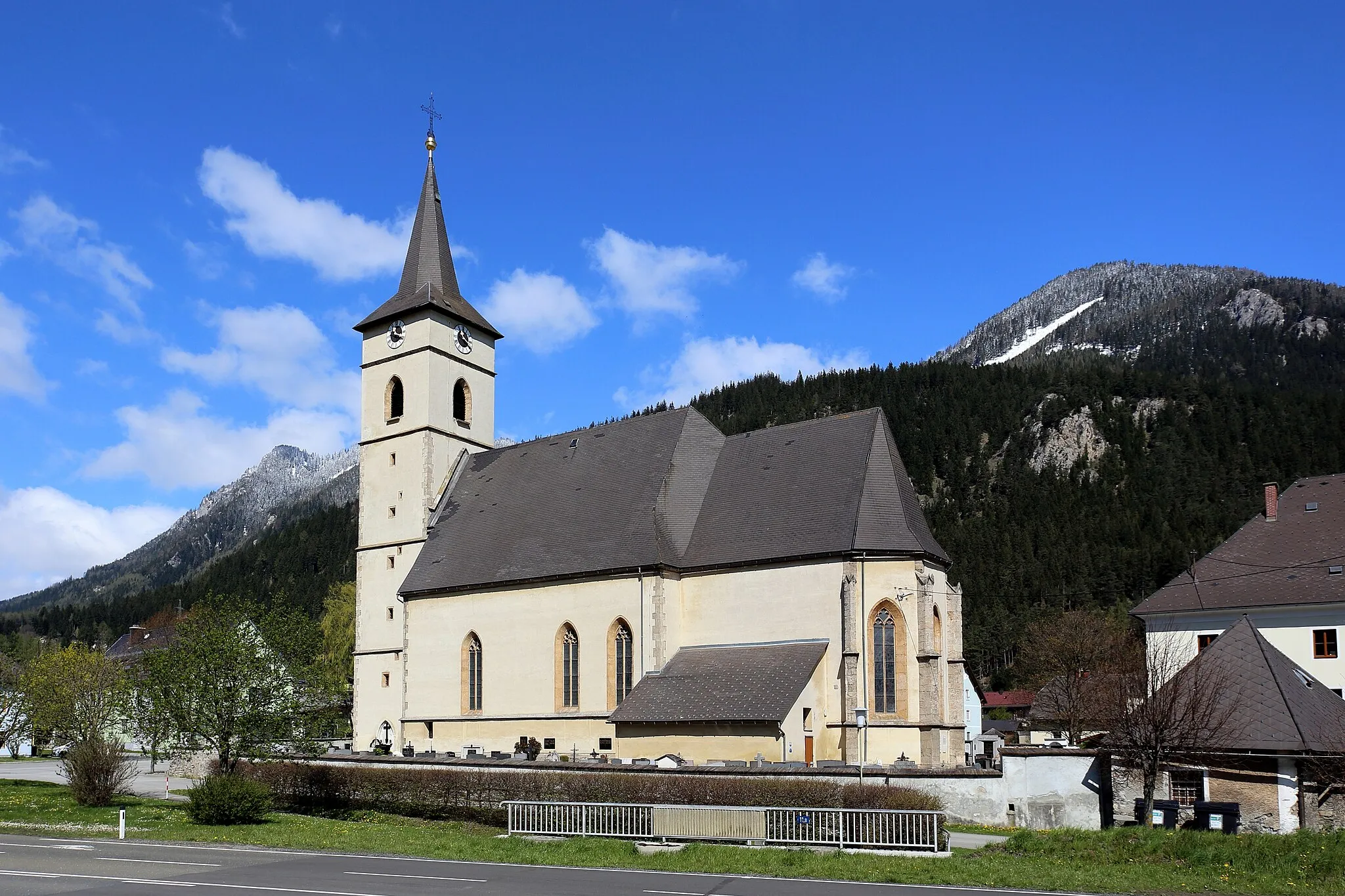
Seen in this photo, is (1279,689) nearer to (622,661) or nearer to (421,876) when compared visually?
(421,876)

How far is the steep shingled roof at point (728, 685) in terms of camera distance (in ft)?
112

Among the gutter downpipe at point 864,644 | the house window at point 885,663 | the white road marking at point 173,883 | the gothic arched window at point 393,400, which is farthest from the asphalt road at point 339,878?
the gothic arched window at point 393,400

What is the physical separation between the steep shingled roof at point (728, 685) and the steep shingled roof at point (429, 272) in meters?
19.7

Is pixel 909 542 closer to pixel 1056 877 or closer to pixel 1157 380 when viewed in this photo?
pixel 1056 877

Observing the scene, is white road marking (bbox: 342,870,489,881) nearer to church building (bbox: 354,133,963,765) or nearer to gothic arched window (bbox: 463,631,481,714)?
church building (bbox: 354,133,963,765)

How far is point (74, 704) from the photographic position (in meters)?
48.2

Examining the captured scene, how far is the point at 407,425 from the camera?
1890 inches

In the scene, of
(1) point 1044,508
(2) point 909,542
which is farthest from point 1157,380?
(2) point 909,542

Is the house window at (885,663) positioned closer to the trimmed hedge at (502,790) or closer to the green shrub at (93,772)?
the trimmed hedge at (502,790)

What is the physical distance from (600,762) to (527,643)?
8.92m

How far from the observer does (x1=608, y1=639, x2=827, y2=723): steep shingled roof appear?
112ft

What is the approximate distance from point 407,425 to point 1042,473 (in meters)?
109

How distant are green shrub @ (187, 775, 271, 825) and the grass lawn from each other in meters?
1.06

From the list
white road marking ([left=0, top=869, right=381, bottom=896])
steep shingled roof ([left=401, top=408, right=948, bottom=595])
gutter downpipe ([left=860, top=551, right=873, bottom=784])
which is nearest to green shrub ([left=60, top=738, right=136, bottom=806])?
white road marking ([left=0, top=869, right=381, bottom=896])
